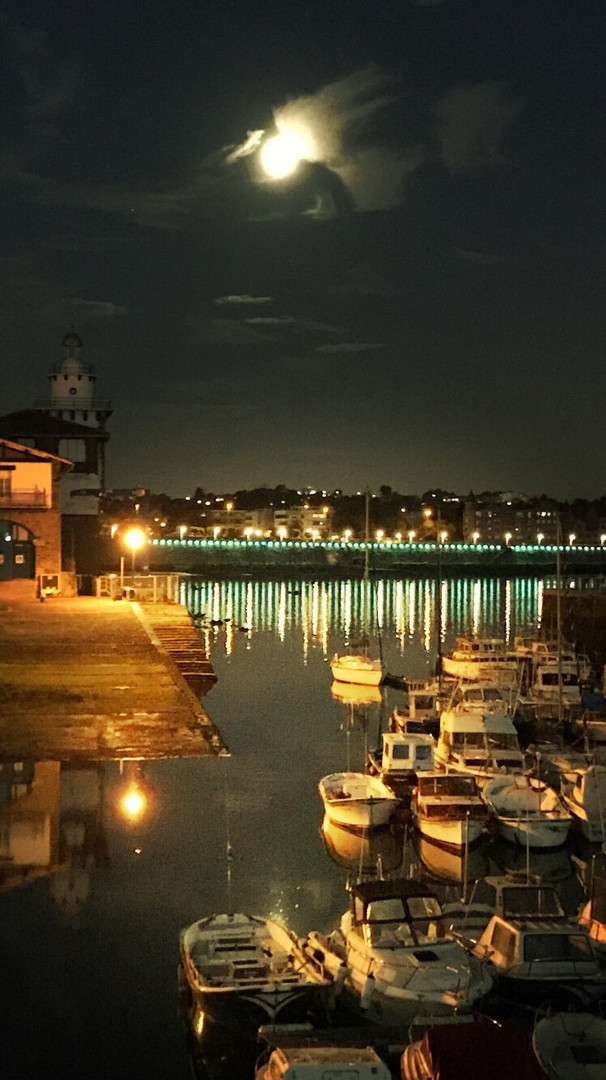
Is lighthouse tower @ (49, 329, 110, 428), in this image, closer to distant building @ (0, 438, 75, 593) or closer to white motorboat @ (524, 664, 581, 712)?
distant building @ (0, 438, 75, 593)

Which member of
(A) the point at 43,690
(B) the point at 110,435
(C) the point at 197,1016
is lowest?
(C) the point at 197,1016

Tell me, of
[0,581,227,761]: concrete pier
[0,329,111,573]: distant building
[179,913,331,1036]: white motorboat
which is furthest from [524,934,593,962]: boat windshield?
[0,329,111,573]: distant building

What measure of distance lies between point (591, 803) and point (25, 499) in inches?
1603

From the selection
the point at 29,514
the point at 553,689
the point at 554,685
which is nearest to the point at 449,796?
the point at 553,689

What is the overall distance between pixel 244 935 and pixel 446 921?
2814 mm

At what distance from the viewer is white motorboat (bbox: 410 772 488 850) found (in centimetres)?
2228

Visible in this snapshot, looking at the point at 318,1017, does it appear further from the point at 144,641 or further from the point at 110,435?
the point at 110,435

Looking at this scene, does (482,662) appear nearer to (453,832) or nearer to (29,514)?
(29,514)

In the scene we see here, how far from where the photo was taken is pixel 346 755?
107 feet

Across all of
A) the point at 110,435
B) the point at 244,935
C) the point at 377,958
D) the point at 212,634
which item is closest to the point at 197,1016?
the point at 244,935

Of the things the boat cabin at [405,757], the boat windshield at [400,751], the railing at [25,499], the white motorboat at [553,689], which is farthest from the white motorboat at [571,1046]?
the railing at [25,499]

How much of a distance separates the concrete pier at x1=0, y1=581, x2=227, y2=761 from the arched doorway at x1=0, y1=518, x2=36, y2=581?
36.4 ft

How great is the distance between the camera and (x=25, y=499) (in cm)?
5809

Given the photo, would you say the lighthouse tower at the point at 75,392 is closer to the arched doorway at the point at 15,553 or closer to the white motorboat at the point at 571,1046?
the arched doorway at the point at 15,553
